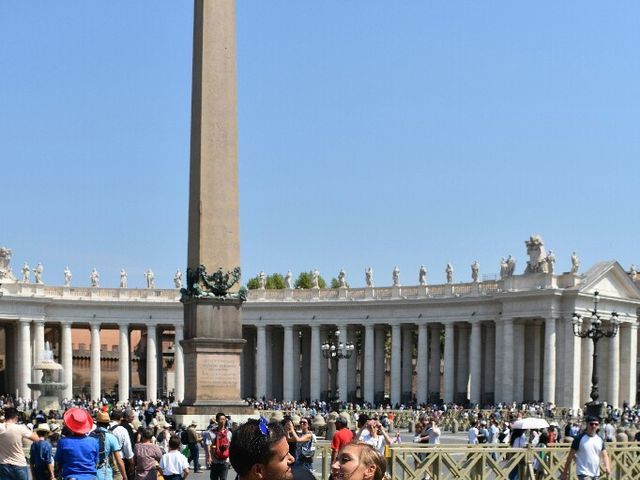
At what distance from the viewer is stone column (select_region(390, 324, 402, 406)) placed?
75625 millimetres

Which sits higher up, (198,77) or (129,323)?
(198,77)

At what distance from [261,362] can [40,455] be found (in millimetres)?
66315

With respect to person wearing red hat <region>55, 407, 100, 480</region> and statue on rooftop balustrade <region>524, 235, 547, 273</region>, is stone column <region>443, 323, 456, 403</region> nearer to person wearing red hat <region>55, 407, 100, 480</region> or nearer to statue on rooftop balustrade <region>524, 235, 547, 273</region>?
statue on rooftop balustrade <region>524, 235, 547, 273</region>

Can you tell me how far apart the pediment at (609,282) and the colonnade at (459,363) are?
214 cm

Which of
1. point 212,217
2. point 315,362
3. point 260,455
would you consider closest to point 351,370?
point 315,362

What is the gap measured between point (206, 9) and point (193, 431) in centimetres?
1140

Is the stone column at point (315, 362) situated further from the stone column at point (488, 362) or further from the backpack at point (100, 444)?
the backpack at point (100, 444)

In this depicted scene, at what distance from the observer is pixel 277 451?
623 centimetres

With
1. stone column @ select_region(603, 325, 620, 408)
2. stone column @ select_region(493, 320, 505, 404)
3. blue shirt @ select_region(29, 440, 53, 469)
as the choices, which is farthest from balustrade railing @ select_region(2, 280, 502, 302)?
blue shirt @ select_region(29, 440, 53, 469)

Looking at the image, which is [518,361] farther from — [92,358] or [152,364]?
[92,358]

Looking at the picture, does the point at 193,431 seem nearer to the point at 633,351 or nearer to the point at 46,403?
the point at 46,403

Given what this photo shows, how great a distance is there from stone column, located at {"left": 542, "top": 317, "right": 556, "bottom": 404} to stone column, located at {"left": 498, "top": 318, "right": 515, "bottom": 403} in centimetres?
182

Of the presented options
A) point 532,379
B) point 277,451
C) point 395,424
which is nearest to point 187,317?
point 395,424

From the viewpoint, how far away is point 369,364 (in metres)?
77.8
